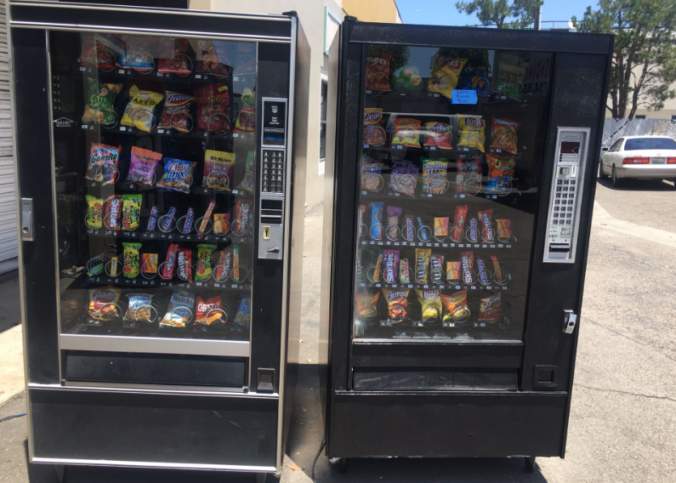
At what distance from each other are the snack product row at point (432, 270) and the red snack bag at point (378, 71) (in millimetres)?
916

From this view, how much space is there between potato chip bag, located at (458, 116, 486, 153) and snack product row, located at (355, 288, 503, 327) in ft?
2.80

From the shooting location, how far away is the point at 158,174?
2951mm

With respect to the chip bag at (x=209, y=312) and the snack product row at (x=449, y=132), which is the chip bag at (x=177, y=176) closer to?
the chip bag at (x=209, y=312)

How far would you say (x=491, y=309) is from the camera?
10.3 ft

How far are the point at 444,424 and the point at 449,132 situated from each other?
1.58 meters

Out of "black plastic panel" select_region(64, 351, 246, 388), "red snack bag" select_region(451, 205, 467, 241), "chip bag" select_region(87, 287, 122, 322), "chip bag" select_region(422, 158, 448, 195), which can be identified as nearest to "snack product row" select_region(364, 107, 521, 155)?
"chip bag" select_region(422, 158, 448, 195)

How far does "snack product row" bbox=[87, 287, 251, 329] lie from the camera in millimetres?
2938

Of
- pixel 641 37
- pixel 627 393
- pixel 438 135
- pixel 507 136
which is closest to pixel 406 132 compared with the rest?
pixel 438 135

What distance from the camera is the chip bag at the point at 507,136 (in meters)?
2.98

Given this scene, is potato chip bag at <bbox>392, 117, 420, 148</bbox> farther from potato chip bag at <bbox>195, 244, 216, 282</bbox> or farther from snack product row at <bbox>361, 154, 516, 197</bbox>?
potato chip bag at <bbox>195, 244, 216, 282</bbox>

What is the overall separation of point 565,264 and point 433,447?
1169 mm

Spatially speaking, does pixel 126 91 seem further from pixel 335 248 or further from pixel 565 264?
pixel 565 264

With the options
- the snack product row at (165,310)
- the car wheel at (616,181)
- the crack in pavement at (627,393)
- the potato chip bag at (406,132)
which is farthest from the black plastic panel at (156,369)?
the car wheel at (616,181)

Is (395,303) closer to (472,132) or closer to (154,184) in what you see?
(472,132)
